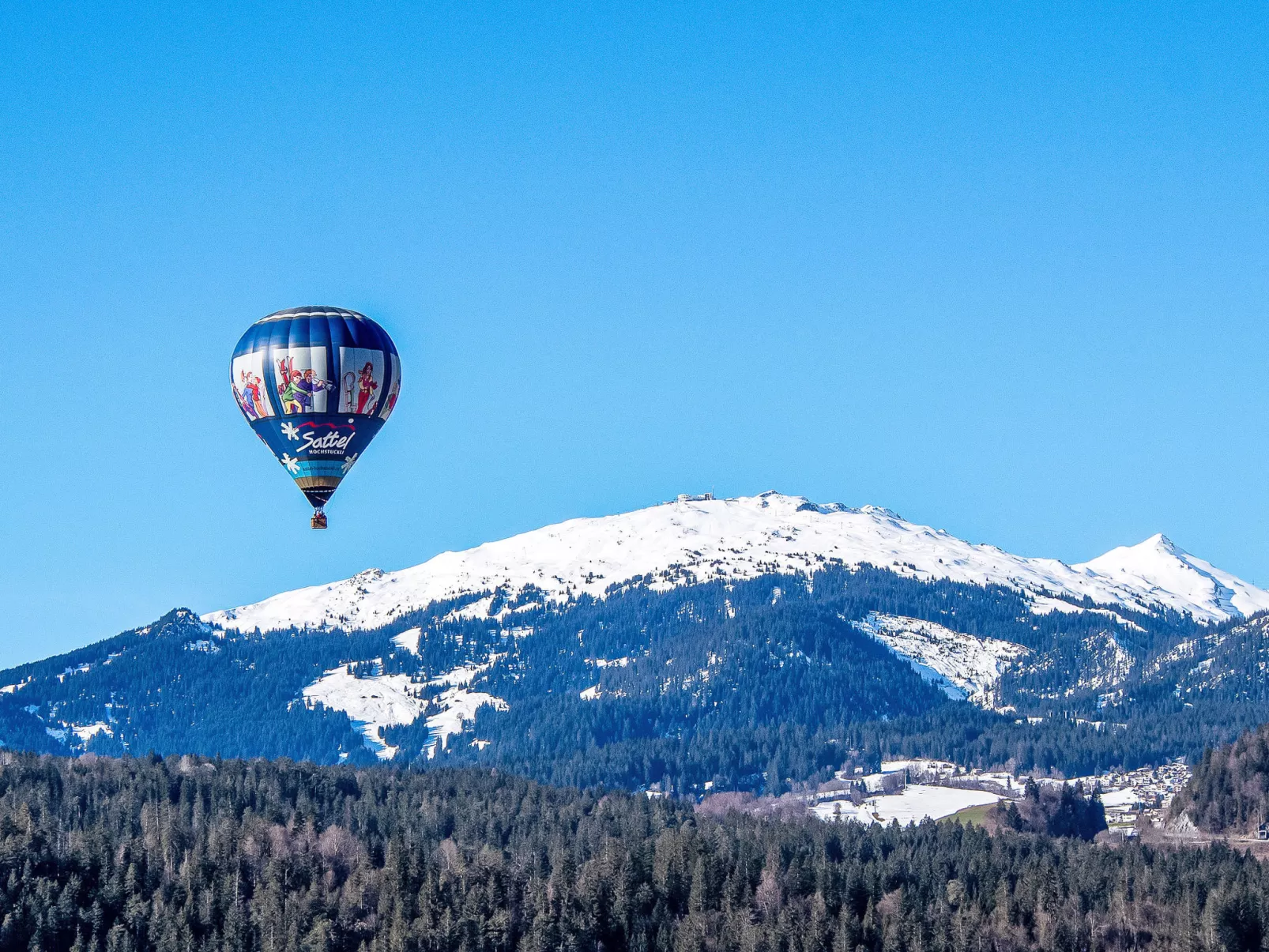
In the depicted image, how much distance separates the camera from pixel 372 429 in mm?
154750

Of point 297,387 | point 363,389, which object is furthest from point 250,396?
point 363,389

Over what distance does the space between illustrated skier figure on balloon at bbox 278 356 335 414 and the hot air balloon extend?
54 millimetres

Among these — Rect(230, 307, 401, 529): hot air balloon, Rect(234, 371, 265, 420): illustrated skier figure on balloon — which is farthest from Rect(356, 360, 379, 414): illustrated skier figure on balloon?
Rect(234, 371, 265, 420): illustrated skier figure on balloon

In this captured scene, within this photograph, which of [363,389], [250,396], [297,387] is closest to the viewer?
[297,387]

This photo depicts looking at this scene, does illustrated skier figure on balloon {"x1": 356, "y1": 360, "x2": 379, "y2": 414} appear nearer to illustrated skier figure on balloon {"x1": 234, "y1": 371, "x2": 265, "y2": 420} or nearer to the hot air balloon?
the hot air balloon

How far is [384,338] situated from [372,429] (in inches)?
265

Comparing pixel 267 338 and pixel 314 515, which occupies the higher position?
pixel 267 338

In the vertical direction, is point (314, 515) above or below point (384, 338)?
below

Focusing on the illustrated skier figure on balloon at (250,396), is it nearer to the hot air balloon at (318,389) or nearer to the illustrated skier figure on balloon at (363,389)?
the hot air balloon at (318,389)

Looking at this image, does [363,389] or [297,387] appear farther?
[363,389]

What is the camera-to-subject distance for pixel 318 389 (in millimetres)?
152625

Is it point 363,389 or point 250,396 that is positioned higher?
point 250,396

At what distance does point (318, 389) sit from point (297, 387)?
141 cm

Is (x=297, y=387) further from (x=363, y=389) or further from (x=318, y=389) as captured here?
(x=363, y=389)
